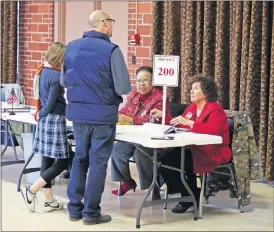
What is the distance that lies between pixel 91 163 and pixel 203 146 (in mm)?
861

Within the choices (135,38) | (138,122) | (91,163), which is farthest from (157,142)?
(135,38)

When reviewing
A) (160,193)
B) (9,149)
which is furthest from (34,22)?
(160,193)

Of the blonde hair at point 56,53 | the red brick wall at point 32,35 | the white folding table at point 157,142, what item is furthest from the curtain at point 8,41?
the white folding table at point 157,142

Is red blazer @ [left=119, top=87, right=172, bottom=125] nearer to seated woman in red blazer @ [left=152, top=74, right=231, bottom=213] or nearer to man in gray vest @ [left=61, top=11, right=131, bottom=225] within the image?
seated woman in red blazer @ [left=152, top=74, right=231, bottom=213]

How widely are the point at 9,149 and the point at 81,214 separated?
3393 millimetres

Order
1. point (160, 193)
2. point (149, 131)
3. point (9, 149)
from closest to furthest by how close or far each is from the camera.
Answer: point (149, 131) < point (160, 193) < point (9, 149)

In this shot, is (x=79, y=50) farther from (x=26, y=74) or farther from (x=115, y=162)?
(x=26, y=74)

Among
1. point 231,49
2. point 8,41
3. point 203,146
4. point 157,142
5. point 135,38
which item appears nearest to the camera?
point 157,142

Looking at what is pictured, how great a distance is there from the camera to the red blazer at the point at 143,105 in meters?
6.14

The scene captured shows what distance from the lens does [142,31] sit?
7.90m

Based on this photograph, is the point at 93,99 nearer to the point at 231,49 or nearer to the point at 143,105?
the point at 143,105

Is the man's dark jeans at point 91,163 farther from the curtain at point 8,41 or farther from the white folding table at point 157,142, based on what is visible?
the curtain at point 8,41

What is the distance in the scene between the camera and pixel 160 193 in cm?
640

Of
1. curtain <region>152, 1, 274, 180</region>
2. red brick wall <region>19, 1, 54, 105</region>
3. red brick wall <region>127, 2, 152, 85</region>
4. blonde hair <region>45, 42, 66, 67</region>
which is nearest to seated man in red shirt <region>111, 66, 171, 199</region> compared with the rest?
blonde hair <region>45, 42, 66, 67</region>
